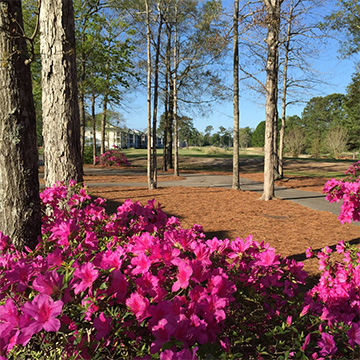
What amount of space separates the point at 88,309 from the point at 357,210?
134 inches

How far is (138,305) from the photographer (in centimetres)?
118

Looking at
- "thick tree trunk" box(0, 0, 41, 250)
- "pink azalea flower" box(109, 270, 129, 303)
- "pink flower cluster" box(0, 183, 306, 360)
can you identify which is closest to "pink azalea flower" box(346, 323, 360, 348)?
"pink flower cluster" box(0, 183, 306, 360)

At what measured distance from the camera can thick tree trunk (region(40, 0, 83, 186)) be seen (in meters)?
4.48

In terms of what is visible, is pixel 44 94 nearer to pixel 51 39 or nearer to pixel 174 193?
pixel 51 39

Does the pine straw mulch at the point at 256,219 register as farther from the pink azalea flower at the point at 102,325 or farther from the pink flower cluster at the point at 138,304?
the pink azalea flower at the point at 102,325

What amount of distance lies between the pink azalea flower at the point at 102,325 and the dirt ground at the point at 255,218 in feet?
14.4

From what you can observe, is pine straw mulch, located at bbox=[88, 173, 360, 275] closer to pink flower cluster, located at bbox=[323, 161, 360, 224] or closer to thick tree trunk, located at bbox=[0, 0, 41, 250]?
pink flower cluster, located at bbox=[323, 161, 360, 224]

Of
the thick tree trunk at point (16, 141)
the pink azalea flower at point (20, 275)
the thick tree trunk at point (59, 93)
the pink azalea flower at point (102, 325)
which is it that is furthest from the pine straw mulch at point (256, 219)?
the pink azalea flower at point (20, 275)

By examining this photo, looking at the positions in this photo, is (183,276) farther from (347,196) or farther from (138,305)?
(347,196)

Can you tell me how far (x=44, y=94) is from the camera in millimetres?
4715

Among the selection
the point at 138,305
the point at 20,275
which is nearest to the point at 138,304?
the point at 138,305

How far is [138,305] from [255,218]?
6.98m

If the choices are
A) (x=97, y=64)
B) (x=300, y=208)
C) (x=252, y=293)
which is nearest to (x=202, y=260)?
(x=252, y=293)

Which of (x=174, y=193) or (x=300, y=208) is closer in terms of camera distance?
(x=300, y=208)
